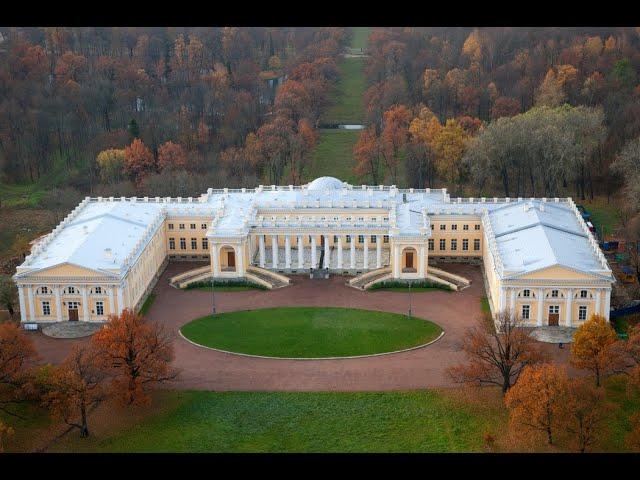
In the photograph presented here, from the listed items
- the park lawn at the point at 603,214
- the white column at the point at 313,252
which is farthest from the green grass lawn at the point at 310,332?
the park lawn at the point at 603,214

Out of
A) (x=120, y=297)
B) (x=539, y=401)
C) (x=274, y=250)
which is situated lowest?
(x=539, y=401)

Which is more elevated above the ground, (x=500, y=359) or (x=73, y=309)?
(x=73, y=309)

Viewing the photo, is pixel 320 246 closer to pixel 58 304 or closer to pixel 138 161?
pixel 58 304

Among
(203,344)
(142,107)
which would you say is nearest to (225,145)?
(142,107)

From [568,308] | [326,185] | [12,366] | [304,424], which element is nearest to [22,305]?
[12,366]

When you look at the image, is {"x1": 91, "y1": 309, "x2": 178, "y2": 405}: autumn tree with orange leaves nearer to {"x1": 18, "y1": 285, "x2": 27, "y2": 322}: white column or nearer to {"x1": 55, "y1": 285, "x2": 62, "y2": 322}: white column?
{"x1": 55, "y1": 285, "x2": 62, "y2": 322}: white column

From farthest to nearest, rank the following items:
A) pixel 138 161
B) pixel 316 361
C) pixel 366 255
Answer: pixel 138 161 < pixel 366 255 < pixel 316 361

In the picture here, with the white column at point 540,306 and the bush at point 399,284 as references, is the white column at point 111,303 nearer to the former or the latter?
the bush at point 399,284

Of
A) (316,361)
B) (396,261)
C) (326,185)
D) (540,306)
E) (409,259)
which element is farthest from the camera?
(326,185)
